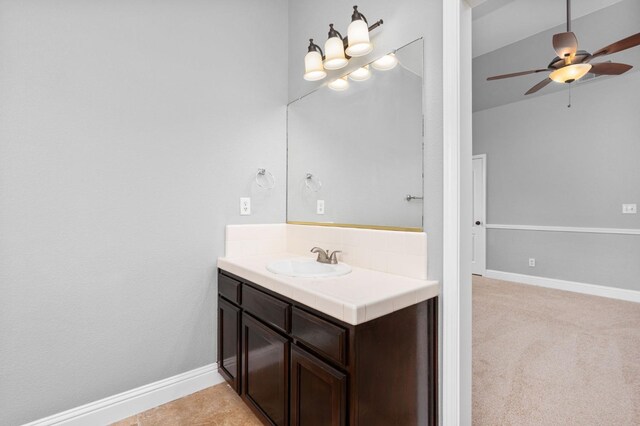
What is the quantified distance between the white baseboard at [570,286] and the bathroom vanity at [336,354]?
404cm

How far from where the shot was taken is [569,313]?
3373 mm

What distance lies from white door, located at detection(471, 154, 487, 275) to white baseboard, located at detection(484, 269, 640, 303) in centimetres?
20

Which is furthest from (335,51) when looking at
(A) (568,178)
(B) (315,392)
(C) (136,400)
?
(A) (568,178)

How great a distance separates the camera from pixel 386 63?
1.69m

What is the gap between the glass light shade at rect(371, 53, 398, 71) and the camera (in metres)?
1.65

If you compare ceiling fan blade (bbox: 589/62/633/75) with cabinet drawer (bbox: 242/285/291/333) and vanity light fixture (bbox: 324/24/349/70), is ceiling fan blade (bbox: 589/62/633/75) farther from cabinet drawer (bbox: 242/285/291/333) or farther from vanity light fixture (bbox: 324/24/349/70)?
cabinet drawer (bbox: 242/285/291/333)

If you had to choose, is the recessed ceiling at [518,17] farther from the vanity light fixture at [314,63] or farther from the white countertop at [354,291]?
the white countertop at [354,291]

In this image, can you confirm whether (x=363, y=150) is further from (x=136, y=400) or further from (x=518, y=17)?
(x=518, y=17)

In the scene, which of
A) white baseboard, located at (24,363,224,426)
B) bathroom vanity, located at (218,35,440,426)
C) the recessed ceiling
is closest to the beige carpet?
bathroom vanity, located at (218,35,440,426)

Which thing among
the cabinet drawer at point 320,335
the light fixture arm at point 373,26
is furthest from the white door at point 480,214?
the cabinet drawer at point 320,335

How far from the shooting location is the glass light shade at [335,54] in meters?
1.81

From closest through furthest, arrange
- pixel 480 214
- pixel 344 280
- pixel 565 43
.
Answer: pixel 344 280 → pixel 565 43 → pixel 480 214

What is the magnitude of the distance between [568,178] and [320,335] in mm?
4694

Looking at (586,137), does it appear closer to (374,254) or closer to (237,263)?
(374,254)
